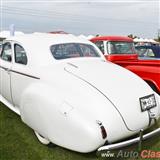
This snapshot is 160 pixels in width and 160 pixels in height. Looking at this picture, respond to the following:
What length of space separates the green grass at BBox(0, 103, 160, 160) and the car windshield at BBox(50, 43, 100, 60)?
4.73 feet

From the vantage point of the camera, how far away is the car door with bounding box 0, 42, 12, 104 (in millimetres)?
4750

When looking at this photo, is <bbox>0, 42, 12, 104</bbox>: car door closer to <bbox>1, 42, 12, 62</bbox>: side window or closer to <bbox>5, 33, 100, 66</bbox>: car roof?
<bbox>1, 42, 12, 62</bbox>: side window

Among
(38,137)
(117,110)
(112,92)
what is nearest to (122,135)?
(117,110)

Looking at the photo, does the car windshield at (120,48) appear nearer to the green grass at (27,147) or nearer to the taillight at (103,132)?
the green grass at (27,147)

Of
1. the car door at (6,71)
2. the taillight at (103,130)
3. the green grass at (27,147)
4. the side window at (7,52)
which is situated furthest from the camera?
the side window at (7,52)

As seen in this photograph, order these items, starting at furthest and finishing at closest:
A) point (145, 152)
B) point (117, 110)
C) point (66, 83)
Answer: point (145, 152), point (66, 83), point (117, 110)

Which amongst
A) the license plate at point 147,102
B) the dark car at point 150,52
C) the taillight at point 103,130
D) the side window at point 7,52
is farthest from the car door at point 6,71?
the dark car at point 150,52

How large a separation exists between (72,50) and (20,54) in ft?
3.06

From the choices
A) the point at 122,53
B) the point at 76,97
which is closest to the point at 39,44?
the point at 76,97

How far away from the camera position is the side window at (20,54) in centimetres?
441

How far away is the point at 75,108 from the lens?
3.19m

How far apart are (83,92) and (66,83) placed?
1.03 ft

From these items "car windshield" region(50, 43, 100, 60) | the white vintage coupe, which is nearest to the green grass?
the white vintage coupe

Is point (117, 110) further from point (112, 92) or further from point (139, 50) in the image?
point (139, 50)
